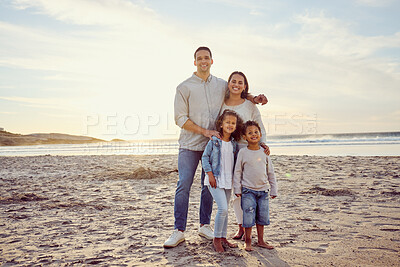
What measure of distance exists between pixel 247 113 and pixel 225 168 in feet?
2.42

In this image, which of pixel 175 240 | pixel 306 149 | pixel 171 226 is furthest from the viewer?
pixel 306 149

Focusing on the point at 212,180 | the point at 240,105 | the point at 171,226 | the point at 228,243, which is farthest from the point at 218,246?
the point at 240,105

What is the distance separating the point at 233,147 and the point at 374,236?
79.0 inches

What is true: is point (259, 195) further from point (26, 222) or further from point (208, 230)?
point (26, 222)

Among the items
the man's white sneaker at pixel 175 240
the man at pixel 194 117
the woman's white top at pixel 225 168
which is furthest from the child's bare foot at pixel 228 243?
the woman's white top at pixel 225 168

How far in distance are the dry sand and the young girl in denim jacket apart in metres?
0.26

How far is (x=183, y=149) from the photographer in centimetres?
365

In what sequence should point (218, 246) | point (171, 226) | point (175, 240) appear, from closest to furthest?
1. point (218, 246)
2. point (175, 240)
3. point (171, 226)

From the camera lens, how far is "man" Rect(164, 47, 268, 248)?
3527 millimetres

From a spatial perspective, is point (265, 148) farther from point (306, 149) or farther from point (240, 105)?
point (306, 149)

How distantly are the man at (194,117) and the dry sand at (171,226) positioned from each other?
0.45 m

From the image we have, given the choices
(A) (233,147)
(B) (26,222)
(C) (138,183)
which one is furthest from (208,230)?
(C) (138,183)

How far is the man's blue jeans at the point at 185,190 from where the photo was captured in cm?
353

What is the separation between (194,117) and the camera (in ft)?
11.9
